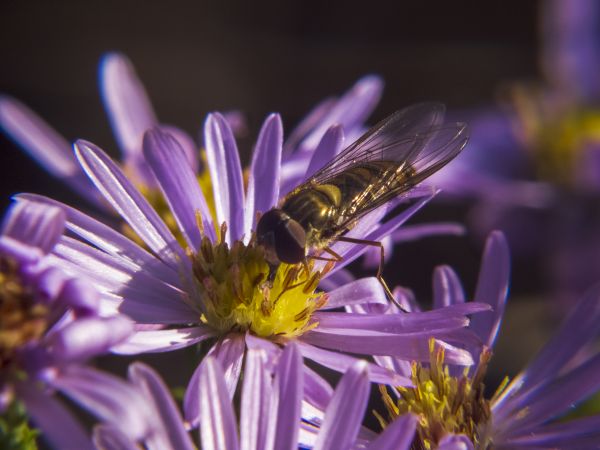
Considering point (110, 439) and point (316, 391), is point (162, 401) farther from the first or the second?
point (316, 391)

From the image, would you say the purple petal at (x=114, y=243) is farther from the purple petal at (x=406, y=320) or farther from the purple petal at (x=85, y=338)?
the purple petal at (x=85, y=338)

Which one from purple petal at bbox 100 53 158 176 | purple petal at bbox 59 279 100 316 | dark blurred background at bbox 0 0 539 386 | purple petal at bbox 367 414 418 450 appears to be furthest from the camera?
dark blurred background at bbox 0 0 539 386

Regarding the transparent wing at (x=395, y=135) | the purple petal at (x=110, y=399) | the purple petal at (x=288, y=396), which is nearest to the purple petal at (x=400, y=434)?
the purple petal at (x=288, y=396)

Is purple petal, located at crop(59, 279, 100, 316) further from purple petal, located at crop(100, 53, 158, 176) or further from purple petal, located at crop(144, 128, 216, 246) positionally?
purple petal, located at crop(100, 53, 158, 176)

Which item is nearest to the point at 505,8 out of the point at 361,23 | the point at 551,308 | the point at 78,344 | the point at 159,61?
the point at 361,23

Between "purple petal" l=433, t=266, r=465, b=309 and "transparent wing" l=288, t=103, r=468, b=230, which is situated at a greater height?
"transparent wing" l=288, t=103, r=468, b=230

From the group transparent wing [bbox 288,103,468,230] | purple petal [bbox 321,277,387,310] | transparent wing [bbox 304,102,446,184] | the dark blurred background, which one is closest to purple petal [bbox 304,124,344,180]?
transparent wing [bbox 288,103,468,230]

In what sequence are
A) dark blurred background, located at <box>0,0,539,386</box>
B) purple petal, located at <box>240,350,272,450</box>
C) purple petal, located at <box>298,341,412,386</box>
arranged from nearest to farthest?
purple petal, located at <box>240,350,272,450</box> → purple petal, located at <box>298,341,412,386</box> → dark blurred background, located at <box>0,0,539,386</box>
